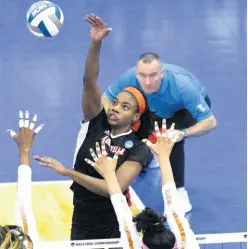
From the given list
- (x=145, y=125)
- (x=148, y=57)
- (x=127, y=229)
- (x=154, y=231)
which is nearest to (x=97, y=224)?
(x=145, y=125)

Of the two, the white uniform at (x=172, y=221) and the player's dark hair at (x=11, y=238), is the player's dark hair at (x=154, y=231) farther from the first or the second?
the player's dark hair at (x=11, y=238)

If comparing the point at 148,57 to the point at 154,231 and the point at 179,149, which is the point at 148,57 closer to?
the point at 179,149

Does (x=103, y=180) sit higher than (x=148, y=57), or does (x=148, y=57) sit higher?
(x=148, y=57)

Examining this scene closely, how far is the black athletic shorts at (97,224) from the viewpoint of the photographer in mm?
6602

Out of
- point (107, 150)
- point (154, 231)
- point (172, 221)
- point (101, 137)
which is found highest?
point (101, 137)

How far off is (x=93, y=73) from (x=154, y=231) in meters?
1.81

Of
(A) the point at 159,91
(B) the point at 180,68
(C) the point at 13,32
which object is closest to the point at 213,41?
(B) the point at 180,68

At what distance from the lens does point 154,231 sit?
529 centimetres

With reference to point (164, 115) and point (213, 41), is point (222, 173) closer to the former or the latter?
point (164, 115)

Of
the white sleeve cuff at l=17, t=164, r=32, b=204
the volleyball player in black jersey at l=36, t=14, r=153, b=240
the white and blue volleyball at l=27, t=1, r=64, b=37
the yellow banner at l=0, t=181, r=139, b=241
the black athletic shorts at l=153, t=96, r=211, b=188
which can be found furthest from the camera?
the black athletic shorts at l=153, t=96, r=211, b=188

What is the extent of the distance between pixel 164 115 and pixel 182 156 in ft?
2.29

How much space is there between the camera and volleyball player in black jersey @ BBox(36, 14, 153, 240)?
21.4ft

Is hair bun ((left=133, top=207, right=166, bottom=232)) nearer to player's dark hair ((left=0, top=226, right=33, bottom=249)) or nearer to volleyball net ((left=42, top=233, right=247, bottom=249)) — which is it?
volleyball net ((left=42, top=233, right=247, bottom=249))

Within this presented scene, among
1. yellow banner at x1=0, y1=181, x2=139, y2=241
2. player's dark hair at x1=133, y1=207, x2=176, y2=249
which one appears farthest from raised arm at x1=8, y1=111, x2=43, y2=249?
yellow banner at x1=0, y1=181, x2=139, y2=241
